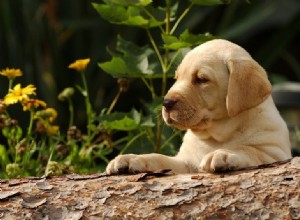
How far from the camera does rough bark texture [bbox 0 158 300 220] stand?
3115 millimetres

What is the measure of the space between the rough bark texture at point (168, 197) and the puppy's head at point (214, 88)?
0.90 ft

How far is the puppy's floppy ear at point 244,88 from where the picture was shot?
135 inches

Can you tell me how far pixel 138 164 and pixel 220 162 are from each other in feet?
1.10

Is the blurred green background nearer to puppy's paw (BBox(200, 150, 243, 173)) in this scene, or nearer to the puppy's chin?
the puppy's chin

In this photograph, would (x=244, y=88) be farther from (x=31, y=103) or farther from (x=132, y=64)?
(x=31, y=103)

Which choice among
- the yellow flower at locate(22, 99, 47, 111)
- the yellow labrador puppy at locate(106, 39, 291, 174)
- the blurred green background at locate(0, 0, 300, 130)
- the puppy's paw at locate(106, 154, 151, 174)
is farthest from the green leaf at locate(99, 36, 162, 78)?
the blurred green background at locate(0, 0, 300, 130)

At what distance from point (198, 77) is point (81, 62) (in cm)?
108

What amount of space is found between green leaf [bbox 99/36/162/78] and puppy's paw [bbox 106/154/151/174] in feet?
2.73

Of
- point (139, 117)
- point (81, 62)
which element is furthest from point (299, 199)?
point (81, 62)

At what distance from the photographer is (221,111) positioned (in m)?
3.53

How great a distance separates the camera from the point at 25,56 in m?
7.99

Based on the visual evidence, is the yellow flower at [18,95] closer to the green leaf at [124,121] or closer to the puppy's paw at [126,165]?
the green leaf at [124,121]

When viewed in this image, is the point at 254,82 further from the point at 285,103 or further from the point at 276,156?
the point at 285,103

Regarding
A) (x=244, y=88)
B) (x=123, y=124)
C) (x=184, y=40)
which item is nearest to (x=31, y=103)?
(x=123, y=124)
